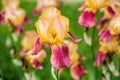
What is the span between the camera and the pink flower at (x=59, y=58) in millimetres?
2420

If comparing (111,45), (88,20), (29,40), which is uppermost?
(88,20)

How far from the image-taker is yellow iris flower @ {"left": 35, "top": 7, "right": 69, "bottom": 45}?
245cm

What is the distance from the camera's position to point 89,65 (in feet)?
12.6

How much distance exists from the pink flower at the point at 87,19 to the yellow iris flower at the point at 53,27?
15.6 inches

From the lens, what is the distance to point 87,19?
2.85 metres

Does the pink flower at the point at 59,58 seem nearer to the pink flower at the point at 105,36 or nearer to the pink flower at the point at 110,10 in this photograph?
the pink flower at the point at 105,36

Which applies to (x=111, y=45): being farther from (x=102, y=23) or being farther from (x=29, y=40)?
(x=29, y=40)

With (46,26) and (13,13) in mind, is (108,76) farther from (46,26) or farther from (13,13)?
(13,13)

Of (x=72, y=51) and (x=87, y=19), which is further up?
(x=87, y=19)

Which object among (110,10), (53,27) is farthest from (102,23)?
(53,27)

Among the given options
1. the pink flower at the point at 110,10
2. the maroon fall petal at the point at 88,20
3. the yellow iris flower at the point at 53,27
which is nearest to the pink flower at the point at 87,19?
the maroon fall petal at the point at 88,20

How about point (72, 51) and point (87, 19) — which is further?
point (72, 51)

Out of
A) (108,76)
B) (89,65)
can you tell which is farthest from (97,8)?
(89,65)

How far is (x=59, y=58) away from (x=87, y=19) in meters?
0.49
